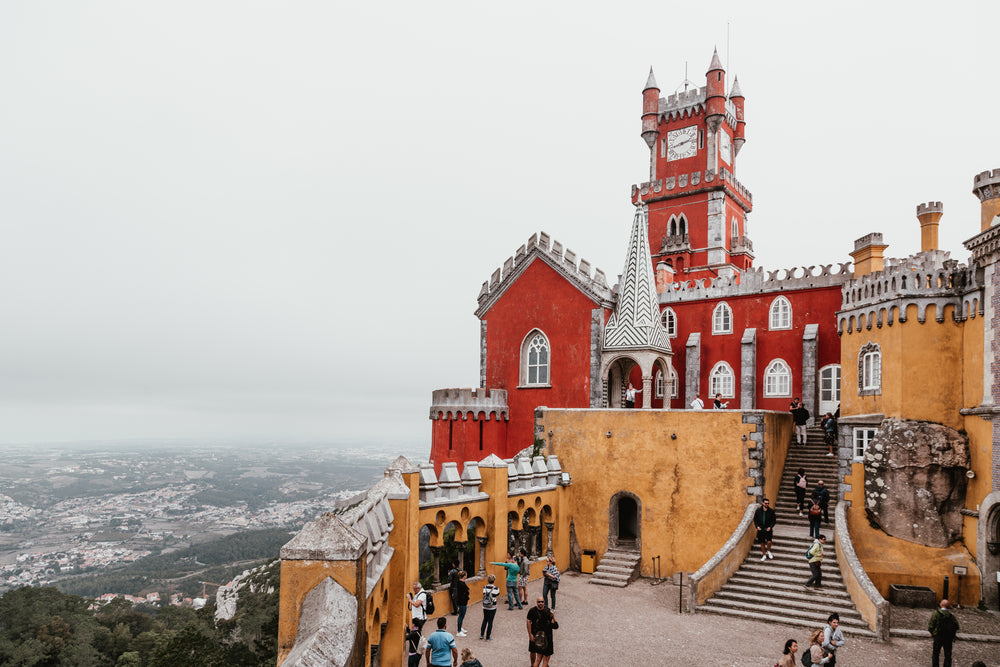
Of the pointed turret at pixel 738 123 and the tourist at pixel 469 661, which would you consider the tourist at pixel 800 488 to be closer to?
the tourist at pixel 469 661

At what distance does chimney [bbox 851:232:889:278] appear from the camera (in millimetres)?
23891

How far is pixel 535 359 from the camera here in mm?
29359

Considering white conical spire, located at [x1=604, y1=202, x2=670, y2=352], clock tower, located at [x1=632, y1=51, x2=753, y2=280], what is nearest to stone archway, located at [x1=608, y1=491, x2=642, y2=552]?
white conical spire, located at [x1=604, y1=202, x2=670, y2=352]

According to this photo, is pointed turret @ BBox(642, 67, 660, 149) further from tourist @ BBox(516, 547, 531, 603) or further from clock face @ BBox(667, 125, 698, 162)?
tourist @ BBox(516, 547, 531, 603)

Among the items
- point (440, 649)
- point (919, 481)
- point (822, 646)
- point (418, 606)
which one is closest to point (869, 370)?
point (919, 481)

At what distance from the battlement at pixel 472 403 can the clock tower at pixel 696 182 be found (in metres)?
16.6

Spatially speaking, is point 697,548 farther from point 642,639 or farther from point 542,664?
point 542,664

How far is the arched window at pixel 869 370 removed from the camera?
20.7 m

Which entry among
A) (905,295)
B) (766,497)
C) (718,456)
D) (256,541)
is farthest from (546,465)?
(256,541)

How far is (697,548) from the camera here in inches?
782

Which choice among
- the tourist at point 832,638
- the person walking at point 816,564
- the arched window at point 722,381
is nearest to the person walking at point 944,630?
the tourist at point 832,638

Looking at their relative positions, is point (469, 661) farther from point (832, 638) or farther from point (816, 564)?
point (816, 564)

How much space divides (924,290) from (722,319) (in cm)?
1007

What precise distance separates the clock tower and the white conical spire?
12610mm
